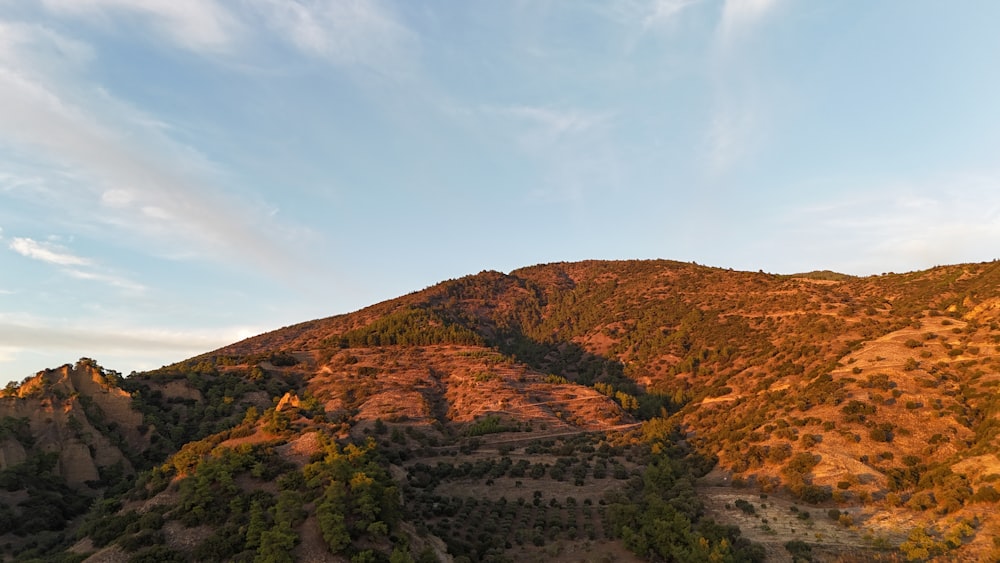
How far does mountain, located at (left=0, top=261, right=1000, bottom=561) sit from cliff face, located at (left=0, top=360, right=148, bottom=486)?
0.75ft

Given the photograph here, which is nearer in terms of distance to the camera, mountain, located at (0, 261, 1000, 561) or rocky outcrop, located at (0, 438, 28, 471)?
mountain, located at (0, 261, 1000, 561)

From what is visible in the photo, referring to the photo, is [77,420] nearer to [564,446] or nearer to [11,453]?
[11,453]

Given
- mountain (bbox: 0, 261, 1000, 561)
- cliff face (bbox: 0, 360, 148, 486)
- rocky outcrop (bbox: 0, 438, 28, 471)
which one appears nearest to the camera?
mountain (bbox: 0, 261, 1000, 561)

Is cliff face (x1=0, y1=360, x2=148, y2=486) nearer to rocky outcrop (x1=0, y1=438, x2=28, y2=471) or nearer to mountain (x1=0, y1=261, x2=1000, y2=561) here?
rocky outcrop (x1=0, y1=438, x2=28, y2=471)

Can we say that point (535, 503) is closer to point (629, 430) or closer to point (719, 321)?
point (629, 430)

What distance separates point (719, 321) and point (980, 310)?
167 feet

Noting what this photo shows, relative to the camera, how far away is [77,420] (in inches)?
2172

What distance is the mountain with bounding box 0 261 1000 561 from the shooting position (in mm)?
32250

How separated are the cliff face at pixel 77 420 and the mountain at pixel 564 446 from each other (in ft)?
0.75

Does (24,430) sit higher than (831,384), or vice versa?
(24,430)

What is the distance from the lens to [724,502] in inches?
1811

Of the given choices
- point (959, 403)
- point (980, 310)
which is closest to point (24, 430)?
point (959, 403)

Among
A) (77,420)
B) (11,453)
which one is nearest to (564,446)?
Result: (77,420)

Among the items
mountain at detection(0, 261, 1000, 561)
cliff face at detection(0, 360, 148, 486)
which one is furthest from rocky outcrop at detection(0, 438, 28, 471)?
mountain at detection(0, 261, 1000, 561)
